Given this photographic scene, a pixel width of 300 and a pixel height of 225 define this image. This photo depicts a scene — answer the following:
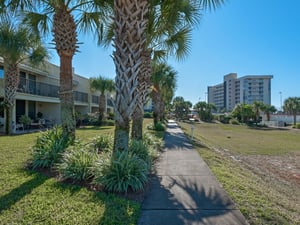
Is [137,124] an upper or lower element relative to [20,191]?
upper

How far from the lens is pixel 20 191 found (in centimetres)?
483

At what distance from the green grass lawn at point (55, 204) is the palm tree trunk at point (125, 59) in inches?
63.1

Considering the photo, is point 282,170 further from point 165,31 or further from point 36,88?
point 36,88

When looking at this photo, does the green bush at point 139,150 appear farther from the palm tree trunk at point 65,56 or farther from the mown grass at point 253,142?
the mown grass at point 253,142

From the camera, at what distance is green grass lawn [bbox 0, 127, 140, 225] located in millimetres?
3709

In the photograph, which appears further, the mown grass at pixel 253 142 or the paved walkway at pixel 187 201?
the mown grass at pixel 253 142

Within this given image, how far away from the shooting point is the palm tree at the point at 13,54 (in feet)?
42.7

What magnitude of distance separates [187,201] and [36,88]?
2237 centimetres

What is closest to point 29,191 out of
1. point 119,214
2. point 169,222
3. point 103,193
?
point 103,193

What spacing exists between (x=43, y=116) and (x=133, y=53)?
23.9 metres

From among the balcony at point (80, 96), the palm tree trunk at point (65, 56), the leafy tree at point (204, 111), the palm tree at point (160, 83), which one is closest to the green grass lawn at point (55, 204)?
the palm tree trunk at point (65, 56)

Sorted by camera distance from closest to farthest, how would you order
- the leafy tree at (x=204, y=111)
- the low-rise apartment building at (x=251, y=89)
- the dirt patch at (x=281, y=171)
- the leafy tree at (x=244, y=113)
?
the dirt patch at (x=281, y=171) → the leafy tree at (x=244, y=113) → the leafy tree at (x=204, y=111) → the low-rise apartment building at (x=251, y=89)

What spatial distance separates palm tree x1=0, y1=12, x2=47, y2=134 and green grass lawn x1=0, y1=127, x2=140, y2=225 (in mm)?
8570

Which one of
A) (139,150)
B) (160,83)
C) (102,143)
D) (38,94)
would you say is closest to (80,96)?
(38,94)
